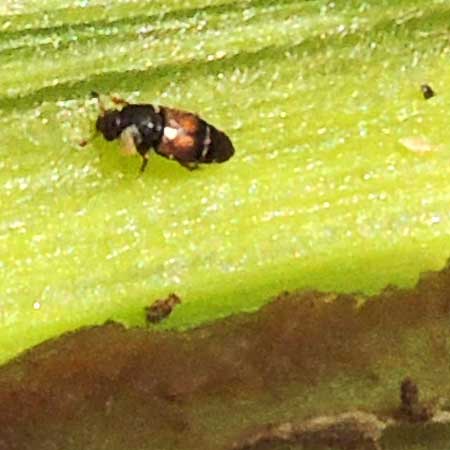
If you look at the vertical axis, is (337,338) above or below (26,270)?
below

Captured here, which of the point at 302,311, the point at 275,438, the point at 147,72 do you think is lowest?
the point at 275,438

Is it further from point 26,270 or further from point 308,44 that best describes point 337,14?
point 26,270

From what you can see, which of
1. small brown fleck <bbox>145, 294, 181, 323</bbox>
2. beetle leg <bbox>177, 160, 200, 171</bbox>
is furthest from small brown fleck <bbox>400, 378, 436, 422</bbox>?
beetle leg <bbox>177, 160, 200, 171</bbox>

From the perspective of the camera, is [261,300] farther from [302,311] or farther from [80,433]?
[80,433]

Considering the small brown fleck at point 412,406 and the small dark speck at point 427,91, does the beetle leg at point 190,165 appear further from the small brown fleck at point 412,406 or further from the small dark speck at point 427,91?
the small brown fleck at point 412,406

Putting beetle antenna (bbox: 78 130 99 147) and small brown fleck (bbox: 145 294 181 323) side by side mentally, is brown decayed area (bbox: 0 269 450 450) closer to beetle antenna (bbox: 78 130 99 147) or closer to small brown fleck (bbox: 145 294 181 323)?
small brown fleck (bbox: 145 294 181 323)

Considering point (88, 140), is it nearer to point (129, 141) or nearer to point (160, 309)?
point (129, 141)

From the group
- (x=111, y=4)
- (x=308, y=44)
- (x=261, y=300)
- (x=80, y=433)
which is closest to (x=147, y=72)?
(x=111, y=4)

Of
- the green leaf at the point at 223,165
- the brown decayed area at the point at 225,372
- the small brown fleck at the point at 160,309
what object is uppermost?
the green leaf at the point at 223,165

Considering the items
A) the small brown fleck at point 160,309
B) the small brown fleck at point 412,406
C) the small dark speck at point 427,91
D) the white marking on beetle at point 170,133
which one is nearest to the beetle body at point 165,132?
the white marking on beetle at point 170,133
